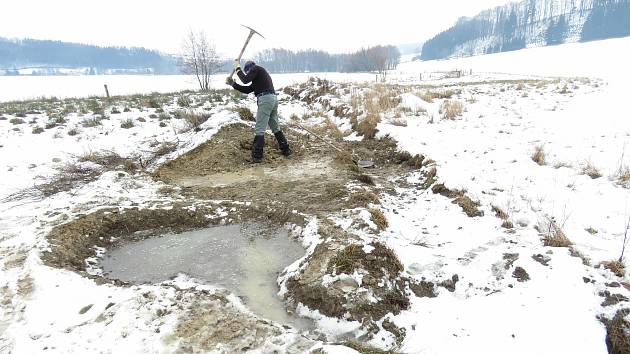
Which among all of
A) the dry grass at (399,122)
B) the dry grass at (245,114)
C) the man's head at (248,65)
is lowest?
the dry grass at (399,122)

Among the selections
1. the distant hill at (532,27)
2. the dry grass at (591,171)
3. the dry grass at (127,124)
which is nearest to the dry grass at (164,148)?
the dry grass at (127,124)

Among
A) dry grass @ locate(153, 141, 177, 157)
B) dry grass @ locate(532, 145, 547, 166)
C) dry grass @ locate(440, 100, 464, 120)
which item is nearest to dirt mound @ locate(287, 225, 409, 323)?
dry grass @ locate(532, 145, 547, 166)

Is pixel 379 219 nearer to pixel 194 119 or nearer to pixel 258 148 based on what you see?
pixel 258 148

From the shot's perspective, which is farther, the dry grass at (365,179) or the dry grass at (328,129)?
the dry grass at (328,129)

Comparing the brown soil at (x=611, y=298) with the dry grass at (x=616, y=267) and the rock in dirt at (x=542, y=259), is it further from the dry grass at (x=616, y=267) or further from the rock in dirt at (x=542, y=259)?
the rock in dirt at (x=542, y=259)

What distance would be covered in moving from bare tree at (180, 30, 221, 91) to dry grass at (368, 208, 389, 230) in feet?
112

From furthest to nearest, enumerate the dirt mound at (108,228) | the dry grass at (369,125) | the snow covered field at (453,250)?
the dry grass at (369,125), the dirt mound at (108,228), the snow covered field at (453,250)

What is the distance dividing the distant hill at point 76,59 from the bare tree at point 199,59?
91839 millimetres

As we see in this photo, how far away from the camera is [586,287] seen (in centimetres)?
286

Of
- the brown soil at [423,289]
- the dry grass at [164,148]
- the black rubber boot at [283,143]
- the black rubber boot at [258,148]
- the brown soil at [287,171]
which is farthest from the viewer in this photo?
the dry grass at [164,148]

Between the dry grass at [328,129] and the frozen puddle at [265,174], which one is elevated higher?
the dry grass at [328,129]

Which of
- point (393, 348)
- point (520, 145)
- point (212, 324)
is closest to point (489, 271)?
point (393, 348)

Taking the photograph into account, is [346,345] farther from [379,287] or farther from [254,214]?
[254,214]

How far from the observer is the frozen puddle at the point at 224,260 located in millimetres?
3479
